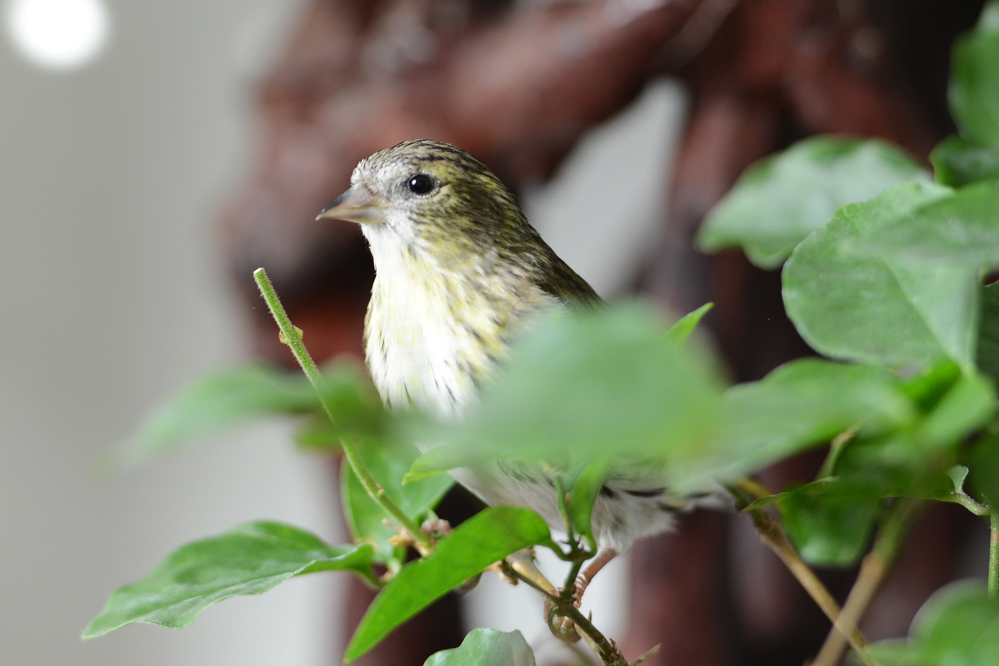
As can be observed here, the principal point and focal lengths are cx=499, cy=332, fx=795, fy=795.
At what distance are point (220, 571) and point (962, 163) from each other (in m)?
0.44

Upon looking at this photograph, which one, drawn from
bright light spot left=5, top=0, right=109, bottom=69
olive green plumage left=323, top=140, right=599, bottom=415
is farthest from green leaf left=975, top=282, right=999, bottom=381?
bright light spot left=5, top=0, right=109, bottom=69

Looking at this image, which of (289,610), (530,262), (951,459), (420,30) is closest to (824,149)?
(530,262)

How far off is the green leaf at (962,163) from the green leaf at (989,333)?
16cm

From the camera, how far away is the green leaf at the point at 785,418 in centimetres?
16

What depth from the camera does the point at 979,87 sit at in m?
0.47

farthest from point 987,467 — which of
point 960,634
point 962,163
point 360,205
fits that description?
point 360,205

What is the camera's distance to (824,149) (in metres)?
0.52

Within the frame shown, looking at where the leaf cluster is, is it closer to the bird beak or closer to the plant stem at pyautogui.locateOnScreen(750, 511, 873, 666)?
the plant stem at pyautogui.locateOnScreen(750, 511, 873, 666)

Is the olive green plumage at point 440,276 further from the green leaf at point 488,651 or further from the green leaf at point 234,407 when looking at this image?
the green leaf at point 234,407

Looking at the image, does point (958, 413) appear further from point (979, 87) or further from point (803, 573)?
point (979, 87)

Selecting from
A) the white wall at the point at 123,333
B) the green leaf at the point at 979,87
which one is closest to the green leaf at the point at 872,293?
the green leaf at the point at 979,87

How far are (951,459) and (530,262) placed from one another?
328mm

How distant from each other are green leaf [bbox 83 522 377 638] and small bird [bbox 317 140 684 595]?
0.10 metres

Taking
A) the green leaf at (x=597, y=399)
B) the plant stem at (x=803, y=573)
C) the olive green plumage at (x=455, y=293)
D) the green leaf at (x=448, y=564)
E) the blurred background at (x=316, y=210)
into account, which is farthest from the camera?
the blurred background at (x=316, y=210)
